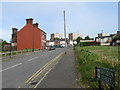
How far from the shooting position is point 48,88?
5.91 meters

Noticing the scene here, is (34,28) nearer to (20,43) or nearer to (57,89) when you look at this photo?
(20,43)

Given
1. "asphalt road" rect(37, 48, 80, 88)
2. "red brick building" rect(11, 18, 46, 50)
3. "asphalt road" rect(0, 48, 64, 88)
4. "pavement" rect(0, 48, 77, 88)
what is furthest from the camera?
"red brick building" rect(11, 18, 46, 50)

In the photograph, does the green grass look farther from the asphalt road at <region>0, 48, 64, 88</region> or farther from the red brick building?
the red brick building

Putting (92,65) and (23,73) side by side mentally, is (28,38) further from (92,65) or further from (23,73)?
(92,65)

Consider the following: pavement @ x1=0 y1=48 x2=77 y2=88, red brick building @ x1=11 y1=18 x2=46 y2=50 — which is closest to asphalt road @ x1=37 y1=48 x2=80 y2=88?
pavement @ x1=0 y1=48 x2=77 y2=88

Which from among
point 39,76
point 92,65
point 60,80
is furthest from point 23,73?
point 92,65

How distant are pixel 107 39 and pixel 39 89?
11315cm

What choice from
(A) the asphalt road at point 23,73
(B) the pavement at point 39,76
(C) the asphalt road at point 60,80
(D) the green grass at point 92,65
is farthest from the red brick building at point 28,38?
(C) the asphalt road at point 60,80

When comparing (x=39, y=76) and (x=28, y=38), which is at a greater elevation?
(x=28, y=38)

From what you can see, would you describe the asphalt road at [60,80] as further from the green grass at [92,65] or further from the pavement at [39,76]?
the green grass at [92,65]

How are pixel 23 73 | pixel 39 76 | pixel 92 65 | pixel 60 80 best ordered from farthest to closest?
pixel 92 65
pixel 23 73
pixel 39 76
pixel 60 80

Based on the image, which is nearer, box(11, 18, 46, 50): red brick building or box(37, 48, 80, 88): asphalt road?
box(37, 48, 80, 88): asphalt road

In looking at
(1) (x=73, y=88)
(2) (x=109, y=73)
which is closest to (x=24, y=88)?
(1) (x=73, y=88)

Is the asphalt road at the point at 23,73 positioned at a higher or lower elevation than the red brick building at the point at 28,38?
lower
